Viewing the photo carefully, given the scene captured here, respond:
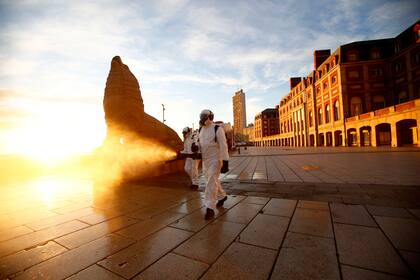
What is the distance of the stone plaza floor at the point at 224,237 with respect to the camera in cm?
190

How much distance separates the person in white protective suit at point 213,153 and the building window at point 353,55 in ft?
109

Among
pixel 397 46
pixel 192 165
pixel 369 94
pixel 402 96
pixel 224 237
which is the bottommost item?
pixel 224 237

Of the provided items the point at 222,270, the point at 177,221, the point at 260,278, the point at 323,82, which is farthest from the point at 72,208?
the point at 323,82

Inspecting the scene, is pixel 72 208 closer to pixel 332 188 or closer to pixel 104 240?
pixel 104 240

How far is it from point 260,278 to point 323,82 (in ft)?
125

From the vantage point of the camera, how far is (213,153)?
12.8ft

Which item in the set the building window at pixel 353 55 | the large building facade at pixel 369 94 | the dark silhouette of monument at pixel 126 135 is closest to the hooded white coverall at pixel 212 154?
the dark silhouette of monument at pixel 126 135

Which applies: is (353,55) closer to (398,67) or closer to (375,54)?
(375,54)

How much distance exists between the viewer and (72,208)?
164 inches

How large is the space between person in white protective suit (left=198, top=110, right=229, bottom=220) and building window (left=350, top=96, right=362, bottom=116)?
31703 mm

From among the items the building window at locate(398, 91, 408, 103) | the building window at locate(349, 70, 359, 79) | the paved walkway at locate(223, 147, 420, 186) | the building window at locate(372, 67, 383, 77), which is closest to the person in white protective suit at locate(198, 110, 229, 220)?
the paved walkway at locate(223, 147, 420, 186)

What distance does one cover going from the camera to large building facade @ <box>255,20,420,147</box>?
904 inches

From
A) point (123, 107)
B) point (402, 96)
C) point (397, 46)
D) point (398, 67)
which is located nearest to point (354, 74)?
point (398, 67)

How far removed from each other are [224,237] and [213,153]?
1665 mm
